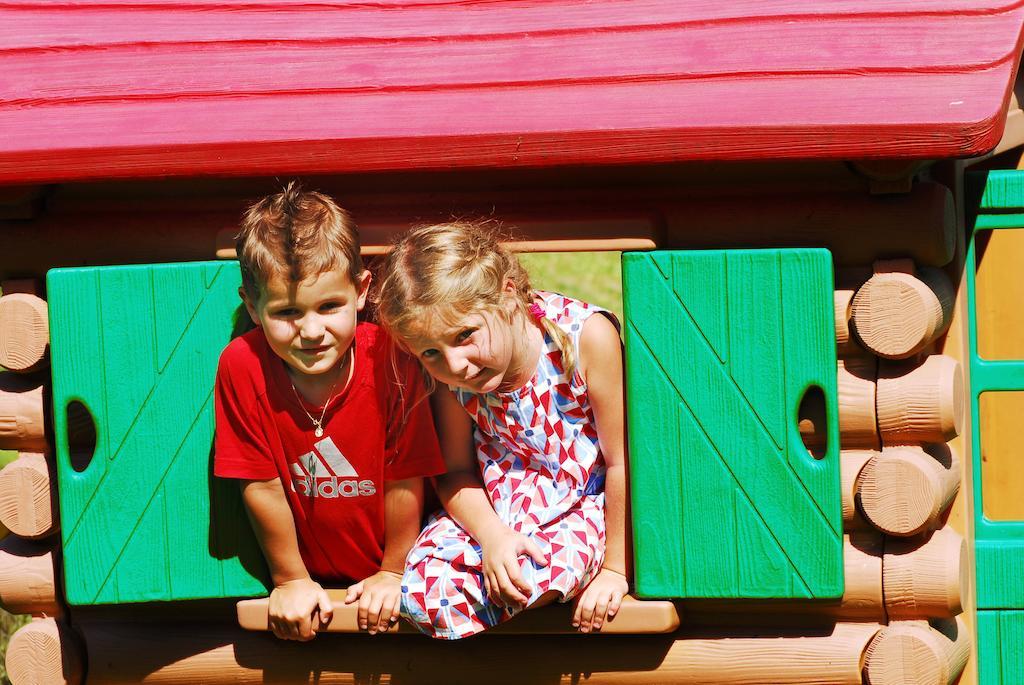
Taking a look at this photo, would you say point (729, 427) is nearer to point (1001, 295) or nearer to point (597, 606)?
point (597, 606)

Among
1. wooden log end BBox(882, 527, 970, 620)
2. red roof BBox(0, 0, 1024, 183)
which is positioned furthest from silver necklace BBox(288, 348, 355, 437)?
wooden log end BBox(882, 527, 970, 620)

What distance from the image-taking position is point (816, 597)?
135 inches

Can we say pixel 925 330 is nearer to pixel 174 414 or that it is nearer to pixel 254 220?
pixel 254 220

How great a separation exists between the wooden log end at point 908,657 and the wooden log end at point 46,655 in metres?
2.20

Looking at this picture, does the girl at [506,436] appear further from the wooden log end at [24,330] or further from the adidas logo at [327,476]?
the wooden log end at [24,330]

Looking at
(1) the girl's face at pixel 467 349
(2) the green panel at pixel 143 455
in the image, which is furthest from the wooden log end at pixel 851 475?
(2) the green panel at pixel 143 455

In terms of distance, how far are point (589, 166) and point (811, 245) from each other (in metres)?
0.63

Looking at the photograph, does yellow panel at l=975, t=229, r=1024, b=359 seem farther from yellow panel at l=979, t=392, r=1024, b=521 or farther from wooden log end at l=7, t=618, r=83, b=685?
wooden log end at l=7, t=618, r=83, b=685

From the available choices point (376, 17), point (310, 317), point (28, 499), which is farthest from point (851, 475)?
point (28, 499)

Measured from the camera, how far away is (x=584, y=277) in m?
8.78

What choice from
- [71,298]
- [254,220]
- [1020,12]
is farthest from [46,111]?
[1020,12]

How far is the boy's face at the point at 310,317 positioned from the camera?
10.9ft

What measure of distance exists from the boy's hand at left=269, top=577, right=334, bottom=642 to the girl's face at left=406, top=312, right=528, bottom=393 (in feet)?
2.22

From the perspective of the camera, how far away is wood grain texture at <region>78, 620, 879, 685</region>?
3602mm
